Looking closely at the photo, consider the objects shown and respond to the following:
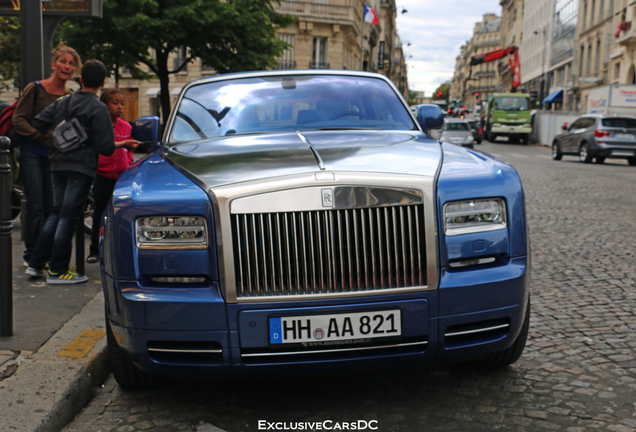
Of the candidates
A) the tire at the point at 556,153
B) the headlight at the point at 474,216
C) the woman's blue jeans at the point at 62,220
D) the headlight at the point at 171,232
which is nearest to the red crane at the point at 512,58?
the tire at the point at 556,153

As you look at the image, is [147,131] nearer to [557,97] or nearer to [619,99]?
[619,99]

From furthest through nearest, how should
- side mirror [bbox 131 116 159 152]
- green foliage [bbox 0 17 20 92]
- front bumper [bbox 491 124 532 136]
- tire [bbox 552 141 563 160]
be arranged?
front bumper [bbox 491 124 532 136]
green foliage [bbox 0 17 20 92]
tire [bbox 552 141 563 160]
side mirror [bbox 131 116 159 152]

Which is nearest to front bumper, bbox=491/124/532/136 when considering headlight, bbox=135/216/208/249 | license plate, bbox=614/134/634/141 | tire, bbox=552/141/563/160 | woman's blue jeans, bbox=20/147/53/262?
tire, bbox=552/141/563/160

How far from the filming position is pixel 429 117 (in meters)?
4.68

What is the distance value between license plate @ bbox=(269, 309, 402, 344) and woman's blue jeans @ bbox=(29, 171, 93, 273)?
2.97 metres

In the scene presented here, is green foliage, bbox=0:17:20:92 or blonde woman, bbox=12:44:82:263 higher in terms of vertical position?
green foliage, bbox=0:17:20:92

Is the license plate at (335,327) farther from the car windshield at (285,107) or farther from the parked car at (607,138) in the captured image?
the parked car at (607,138)

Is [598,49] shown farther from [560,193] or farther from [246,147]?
[246,147]

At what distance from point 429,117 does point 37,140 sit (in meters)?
2.92

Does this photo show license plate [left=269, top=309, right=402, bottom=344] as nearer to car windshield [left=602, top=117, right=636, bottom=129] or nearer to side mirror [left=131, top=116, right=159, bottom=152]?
side mirror [left=131, top=116, right=159, bottom=152]

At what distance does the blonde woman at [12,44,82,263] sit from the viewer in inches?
209

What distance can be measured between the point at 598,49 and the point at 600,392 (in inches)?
2007

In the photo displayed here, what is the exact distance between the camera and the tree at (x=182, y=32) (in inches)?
993

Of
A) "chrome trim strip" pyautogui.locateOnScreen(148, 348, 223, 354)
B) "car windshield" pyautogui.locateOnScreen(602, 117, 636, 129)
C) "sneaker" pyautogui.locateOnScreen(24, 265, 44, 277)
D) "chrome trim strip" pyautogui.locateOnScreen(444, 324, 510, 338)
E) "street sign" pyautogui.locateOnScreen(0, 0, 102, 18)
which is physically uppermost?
"street sign" pyautogui.locateOnScreen(0, 0, 102, 18)
